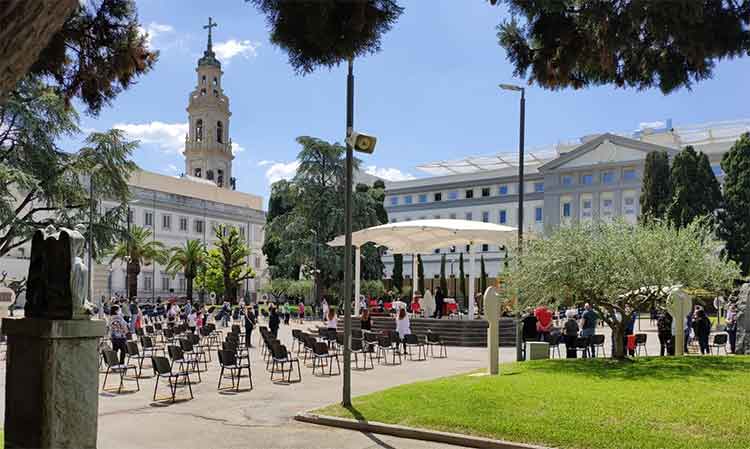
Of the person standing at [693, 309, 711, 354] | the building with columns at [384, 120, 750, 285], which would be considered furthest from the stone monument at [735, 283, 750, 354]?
the building with columns at [384, 120, 750, 285]

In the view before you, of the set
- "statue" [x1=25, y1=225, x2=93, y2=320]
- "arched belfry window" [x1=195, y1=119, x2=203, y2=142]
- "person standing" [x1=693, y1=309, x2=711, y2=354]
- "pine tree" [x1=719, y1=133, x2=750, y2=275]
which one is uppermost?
"arched belfry window" [x1=195, y1=119, x2=203, y2=142]

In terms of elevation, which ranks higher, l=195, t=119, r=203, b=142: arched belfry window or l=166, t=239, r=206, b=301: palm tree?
l=195, t=119, r=203, b=142: arched belfry window

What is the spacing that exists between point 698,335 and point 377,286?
32411 mm

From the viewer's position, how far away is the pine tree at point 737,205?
5341 centimetres

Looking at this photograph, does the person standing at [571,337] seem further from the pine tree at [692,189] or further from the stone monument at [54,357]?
the pine tree at [692,189]

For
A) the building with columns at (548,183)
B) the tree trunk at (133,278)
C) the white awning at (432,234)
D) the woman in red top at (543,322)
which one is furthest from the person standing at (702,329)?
the tree trunk at (133,278)

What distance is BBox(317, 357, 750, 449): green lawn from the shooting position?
1023cm

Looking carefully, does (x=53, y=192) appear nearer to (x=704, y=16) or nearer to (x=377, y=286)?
(x=377, y=286)

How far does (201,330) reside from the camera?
26.6m

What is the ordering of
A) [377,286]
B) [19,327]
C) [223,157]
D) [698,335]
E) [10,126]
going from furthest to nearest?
[223,157], [377,286], [10,126], [698,335], [19,327]

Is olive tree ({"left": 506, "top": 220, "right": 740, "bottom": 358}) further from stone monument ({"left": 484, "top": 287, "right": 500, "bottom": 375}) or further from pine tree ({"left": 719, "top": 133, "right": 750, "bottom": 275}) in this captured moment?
pine tree ({"left": 719, "top": 133, "right": 750, "bottom": 275})

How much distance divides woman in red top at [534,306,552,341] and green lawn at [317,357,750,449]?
743 cm

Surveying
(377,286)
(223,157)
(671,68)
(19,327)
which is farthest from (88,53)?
(223,157)

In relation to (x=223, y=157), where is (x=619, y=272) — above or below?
below
